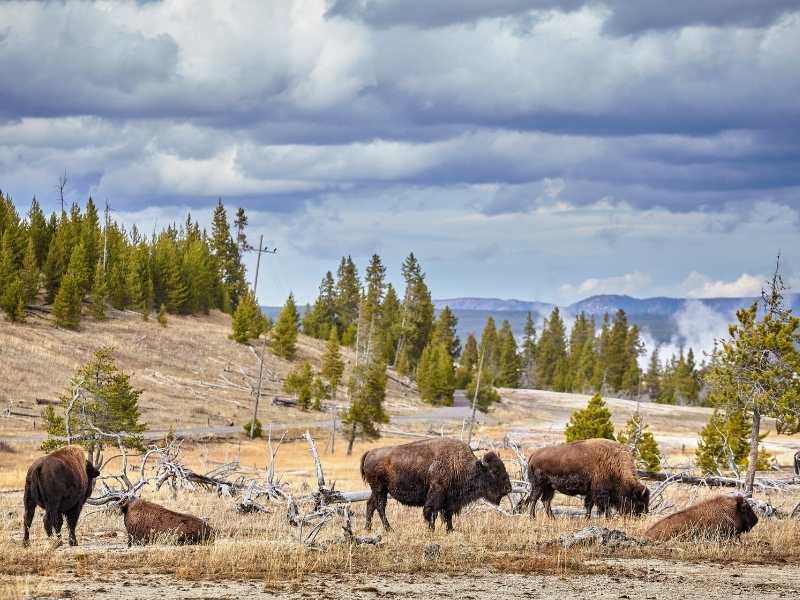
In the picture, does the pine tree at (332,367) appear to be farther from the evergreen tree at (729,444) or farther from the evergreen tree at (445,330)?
the evergreen tree at (729,444)

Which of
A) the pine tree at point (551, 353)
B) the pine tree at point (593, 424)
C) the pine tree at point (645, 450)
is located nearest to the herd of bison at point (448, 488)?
the pine tree at point (645, 450)

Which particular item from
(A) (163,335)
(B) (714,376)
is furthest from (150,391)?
(B) (714,376)

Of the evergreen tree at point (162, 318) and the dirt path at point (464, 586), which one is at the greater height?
the evergreen tree at point (162, 318)

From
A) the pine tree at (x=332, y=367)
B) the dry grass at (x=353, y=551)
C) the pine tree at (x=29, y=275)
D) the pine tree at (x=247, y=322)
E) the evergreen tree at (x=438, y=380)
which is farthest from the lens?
the pine tree at (x=247, y=322)

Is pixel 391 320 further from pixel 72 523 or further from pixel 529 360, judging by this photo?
pixel 72 523

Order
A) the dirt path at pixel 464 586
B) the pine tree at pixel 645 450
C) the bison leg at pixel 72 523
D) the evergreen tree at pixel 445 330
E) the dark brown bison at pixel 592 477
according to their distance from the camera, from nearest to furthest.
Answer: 1. the dirt path at pixel 464 586
2. the bison leg at pixel 72 523
3. the dark brown bison at pixel 592 477
4. the pine tree at pixel 645 450
5. the evergreen tree at pixel 445 330

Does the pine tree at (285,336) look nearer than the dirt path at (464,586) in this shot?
No

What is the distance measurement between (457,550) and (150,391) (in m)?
65.4

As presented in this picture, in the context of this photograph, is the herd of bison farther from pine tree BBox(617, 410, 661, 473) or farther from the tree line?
the tree line

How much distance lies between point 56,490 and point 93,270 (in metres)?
89.3

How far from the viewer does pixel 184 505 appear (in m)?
22.2

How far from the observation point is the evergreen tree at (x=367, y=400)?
196ft

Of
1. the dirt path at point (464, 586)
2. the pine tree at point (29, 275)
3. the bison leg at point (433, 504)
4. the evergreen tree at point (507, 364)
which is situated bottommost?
the dirt path at point (464, 586)

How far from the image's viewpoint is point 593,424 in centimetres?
4156
